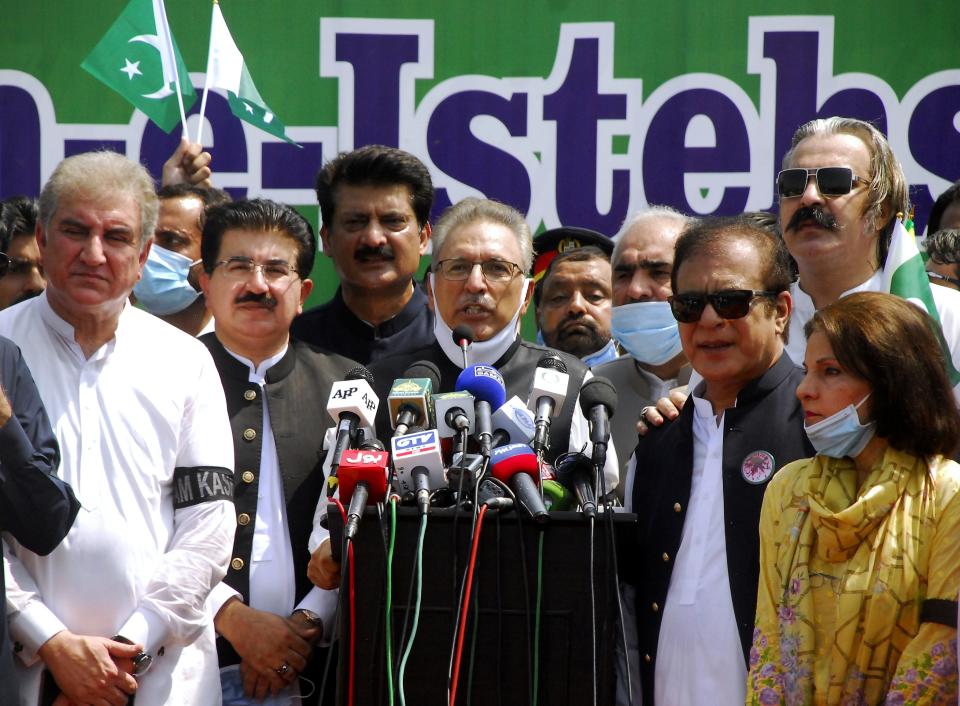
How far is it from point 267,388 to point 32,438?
1.06 meters

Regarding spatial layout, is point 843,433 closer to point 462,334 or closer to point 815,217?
point 815,217

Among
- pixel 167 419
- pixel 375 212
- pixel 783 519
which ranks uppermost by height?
pixel 375 212

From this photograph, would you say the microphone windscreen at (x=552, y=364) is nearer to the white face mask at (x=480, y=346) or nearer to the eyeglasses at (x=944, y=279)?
the white face mask at (x=480, y=346)

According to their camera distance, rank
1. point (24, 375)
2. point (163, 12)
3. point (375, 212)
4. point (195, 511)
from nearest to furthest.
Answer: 1. point (24, 375)
2. point (195, 511)
3. point (375, 212)
4. point (163, 12)

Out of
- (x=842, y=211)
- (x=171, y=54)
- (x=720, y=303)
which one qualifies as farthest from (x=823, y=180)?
(x=171, y=54)

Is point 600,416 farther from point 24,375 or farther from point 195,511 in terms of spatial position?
point 24,375

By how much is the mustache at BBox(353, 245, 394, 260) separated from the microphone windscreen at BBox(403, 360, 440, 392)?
1.21 metres

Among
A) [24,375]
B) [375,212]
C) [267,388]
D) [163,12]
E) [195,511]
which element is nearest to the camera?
[24,375]

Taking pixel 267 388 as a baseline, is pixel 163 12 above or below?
above

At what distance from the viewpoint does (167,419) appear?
13.4ft

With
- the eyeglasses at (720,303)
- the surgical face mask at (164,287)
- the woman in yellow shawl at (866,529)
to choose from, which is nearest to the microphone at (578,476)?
the woman in yellow shawl at (866,529)

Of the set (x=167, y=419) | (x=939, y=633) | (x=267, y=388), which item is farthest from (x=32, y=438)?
(x=939, y=633)

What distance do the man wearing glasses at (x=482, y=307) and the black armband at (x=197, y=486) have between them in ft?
1.81

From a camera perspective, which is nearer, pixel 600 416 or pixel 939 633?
pixel 939 633
